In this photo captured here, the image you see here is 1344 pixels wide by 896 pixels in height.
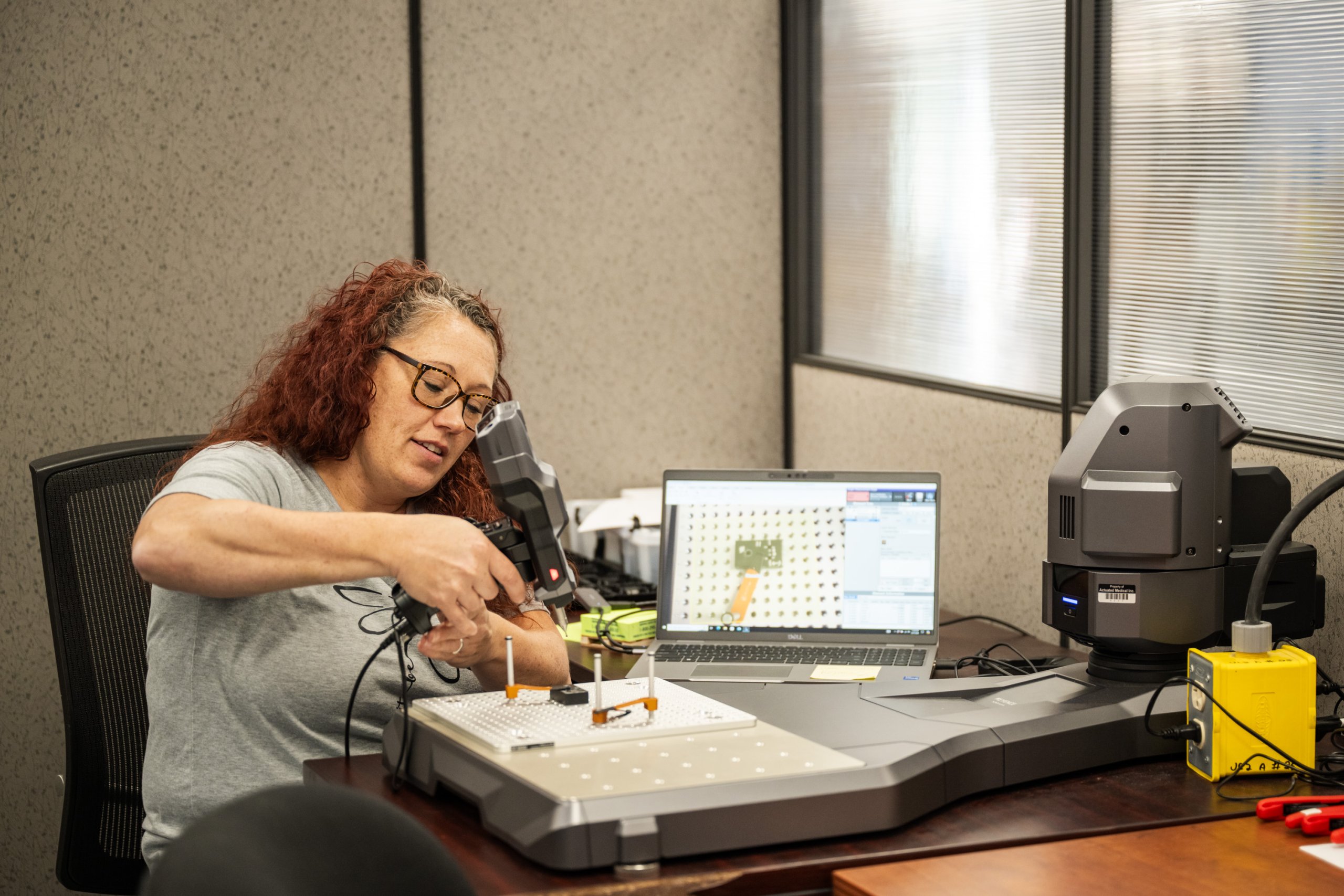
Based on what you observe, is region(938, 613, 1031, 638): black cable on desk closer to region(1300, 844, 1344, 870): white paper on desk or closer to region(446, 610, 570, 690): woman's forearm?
region(446, 610, 570, 690): woman's forearm

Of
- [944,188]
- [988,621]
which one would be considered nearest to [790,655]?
[988,621]

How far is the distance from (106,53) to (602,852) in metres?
1.96

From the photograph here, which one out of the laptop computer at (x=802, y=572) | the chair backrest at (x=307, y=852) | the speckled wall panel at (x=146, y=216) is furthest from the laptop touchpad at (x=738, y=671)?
the speckled wall panel at (x=146, y=216)

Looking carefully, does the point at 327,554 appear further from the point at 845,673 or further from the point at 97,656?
the point at 845,673

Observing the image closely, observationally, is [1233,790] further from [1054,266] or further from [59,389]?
[59,389]

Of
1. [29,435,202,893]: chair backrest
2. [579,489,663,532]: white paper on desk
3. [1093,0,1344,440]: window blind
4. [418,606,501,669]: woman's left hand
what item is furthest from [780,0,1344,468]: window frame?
[29,435,202,893]: chair backrest

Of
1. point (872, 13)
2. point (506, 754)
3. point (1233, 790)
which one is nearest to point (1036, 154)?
point (872, 13)

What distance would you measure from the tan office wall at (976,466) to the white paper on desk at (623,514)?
1.41ft

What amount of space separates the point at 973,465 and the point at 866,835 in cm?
123

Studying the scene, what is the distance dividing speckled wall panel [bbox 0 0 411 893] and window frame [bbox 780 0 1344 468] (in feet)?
2.77

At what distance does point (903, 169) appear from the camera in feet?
8.45

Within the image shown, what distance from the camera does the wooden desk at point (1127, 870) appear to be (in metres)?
1.10

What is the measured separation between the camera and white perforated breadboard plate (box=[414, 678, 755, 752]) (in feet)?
4.08

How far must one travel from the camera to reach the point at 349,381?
1.62m
